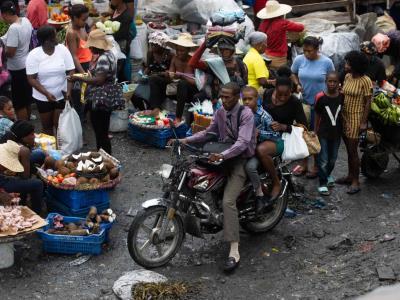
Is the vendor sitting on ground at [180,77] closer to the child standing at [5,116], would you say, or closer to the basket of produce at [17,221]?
the child standing at [5,116]

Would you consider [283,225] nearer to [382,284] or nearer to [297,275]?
[297,275]

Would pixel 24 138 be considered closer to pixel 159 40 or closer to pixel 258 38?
pixel 159 40

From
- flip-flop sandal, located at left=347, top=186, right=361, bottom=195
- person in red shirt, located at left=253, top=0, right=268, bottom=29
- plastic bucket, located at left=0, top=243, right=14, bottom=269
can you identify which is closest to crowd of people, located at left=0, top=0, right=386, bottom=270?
flip-flop sandal, located at left=347, top=186, right=361, bottom=195

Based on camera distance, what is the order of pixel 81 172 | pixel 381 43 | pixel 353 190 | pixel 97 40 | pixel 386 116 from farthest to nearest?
1. pixel 381 43
2. pixel 353 190
3. pixel 386 116
4. pixel 97 40
5. pixel 81 172

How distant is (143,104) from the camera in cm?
1115

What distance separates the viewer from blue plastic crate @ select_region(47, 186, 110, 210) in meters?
7.83

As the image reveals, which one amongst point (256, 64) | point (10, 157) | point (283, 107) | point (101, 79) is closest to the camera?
point (10, 157)

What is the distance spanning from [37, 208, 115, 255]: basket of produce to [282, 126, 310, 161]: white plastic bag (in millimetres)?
2034

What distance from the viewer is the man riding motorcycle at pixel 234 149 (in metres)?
7.14

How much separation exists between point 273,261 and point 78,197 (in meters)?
2.18

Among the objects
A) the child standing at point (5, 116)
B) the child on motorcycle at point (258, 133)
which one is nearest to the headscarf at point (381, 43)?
the child on motorcycle at point (258, 133)

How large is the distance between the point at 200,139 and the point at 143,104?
378 cm

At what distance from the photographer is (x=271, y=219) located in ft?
26.2

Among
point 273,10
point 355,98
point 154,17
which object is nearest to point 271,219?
point 355,98
